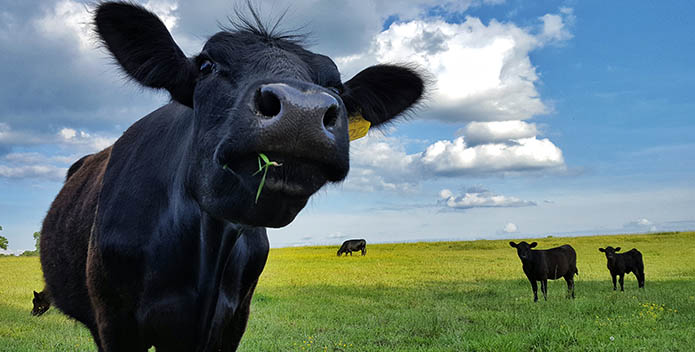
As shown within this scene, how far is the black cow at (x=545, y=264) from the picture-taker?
44.7 feet

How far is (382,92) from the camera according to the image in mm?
3945

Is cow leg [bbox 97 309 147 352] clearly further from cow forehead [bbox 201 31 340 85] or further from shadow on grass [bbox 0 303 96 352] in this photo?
shadow on grass [bbox 0 303 96 352]

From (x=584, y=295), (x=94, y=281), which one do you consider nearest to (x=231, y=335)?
(x=94, y=281)

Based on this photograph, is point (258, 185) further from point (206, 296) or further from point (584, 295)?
point (584, 295)

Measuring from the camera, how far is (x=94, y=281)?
3.55 metres

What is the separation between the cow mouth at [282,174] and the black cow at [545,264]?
12230mm

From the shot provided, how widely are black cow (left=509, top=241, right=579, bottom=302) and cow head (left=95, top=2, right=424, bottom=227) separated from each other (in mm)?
11620

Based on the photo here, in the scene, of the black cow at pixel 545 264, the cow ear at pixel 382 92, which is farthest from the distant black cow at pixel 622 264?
the cow ear at pixel 382 92

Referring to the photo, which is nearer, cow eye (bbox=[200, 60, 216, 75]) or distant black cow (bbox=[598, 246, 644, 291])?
cow eye (bbox=[200, 60, 216, 75])

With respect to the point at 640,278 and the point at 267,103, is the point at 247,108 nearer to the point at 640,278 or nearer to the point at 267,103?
the point at 267,103

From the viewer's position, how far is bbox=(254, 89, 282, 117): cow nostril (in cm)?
222

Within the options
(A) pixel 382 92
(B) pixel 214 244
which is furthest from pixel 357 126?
(B) pixel 214 244

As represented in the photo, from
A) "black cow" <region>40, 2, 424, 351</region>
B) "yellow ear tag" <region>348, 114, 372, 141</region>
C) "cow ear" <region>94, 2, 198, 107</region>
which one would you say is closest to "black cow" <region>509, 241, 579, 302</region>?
"yellow ear tag" <region>348, 114, 372, 141</region>

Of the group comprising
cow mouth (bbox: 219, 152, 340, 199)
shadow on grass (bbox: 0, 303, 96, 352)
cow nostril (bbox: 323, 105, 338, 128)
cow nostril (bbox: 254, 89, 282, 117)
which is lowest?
shadow on grass (bbox: 0, 303, 96, 352)
